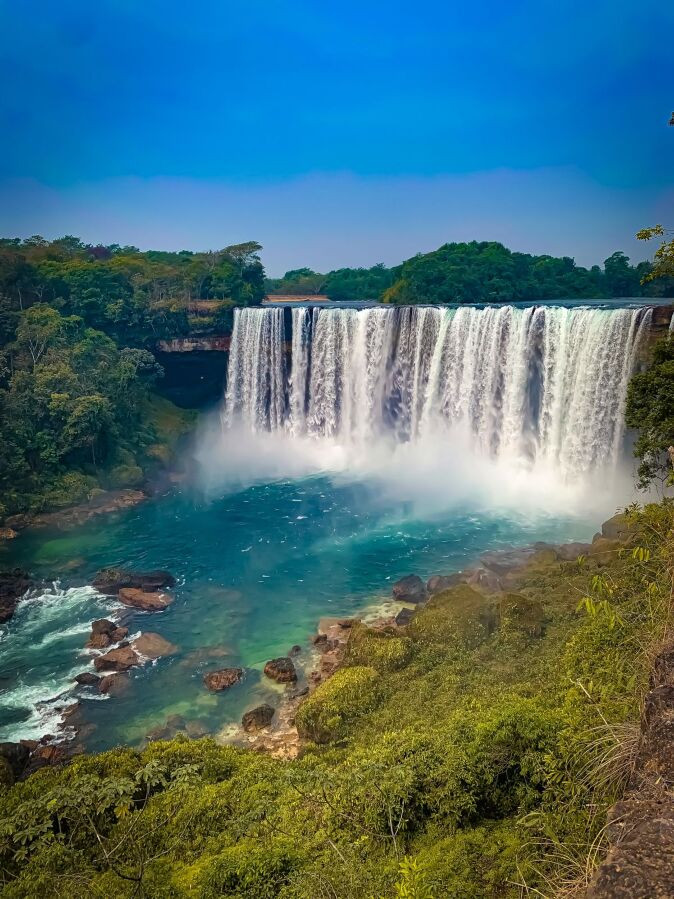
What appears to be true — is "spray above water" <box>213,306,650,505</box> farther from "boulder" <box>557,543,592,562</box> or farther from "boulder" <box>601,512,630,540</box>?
"boulder" <box>557,543,592,562</box>

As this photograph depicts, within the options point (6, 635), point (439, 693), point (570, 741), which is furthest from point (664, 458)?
point (6, 635)

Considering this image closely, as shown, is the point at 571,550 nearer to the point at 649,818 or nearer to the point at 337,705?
the point at 337,705

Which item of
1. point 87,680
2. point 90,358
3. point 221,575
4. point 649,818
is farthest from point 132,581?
point 649,818

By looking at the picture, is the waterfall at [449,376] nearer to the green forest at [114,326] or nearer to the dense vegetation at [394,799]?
the green forest at [114,326]

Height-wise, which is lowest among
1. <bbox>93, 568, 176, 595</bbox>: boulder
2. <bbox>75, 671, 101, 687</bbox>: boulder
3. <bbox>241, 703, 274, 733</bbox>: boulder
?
<bbox>75, 671, 101, 687</bbox>: boulder

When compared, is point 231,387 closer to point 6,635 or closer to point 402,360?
point 402,360

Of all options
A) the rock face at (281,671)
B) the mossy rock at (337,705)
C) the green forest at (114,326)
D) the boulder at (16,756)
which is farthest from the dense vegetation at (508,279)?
the boulder at (16,756)

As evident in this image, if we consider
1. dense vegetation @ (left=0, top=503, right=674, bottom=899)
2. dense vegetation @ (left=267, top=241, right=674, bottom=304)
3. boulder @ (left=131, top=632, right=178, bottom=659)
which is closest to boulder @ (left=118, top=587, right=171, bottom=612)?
boulder @ (left=131, top=632, right=178, bottom=659)
